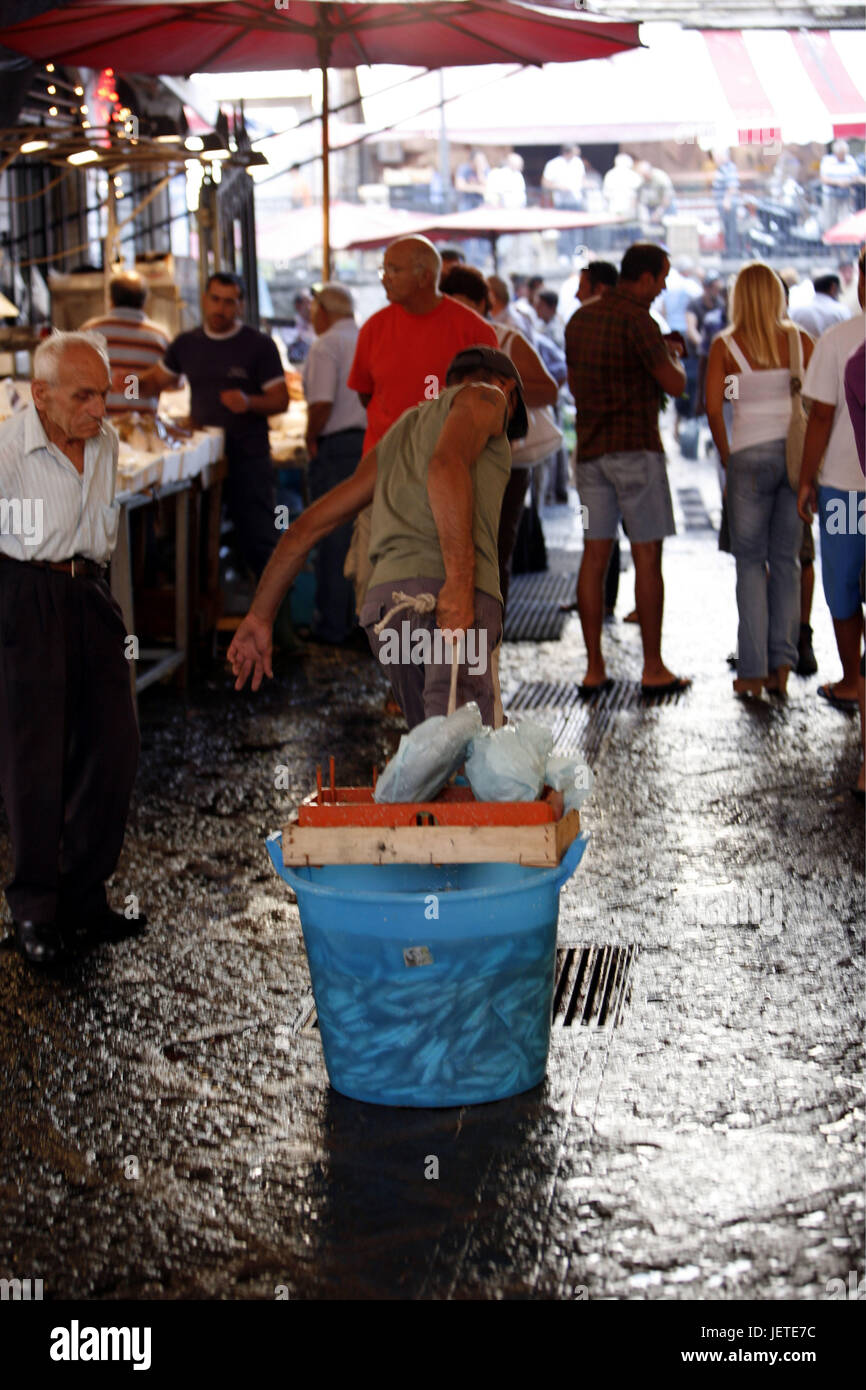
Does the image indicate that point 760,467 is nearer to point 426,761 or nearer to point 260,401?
point 260,401

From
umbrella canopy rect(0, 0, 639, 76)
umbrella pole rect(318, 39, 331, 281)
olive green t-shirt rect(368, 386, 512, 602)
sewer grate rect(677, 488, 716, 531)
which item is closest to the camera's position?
olive green t-shirt rect(368, 386, 512, 602)

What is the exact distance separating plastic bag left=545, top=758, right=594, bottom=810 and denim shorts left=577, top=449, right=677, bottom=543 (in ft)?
14.9

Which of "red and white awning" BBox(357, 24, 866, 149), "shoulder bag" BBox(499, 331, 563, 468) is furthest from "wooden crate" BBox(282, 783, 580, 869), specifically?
"red and white awning" BBox(357, 24, 866, 149)

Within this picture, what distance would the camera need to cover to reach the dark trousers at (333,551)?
9.54 m

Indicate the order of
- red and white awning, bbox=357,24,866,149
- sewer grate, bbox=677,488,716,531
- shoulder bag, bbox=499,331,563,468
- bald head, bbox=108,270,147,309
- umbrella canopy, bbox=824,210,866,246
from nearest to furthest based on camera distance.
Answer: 1. shoulder bag, bbox=499,331,563,468
2. bald head, bbox=108,270,147,309
3. sewer grate, bbox=677,488,716,531
4. umbrella canopy, bbox=824,210,866,246
5. red and white awning, bbox=357,24,866,149

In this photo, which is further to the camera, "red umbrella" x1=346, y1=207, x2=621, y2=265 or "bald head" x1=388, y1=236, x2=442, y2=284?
"red umbrella" x1=346, y1=207, x2=621, y2=265

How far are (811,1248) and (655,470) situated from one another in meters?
5.55

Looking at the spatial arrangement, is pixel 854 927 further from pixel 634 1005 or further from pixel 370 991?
pixel 370 991

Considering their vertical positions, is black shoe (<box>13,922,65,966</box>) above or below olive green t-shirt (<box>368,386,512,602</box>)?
below

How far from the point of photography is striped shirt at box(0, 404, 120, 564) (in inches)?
190

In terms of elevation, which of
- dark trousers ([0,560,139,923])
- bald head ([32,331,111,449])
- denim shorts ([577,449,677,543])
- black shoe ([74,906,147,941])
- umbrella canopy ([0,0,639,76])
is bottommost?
black shoe ([74,906,147,941])

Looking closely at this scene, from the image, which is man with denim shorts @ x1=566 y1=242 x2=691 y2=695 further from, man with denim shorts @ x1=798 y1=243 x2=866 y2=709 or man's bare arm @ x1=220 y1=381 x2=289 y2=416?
man's bare arm @ x1=220 y1=381 x2=289 y2=416

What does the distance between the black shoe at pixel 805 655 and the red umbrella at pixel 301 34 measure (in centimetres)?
335
